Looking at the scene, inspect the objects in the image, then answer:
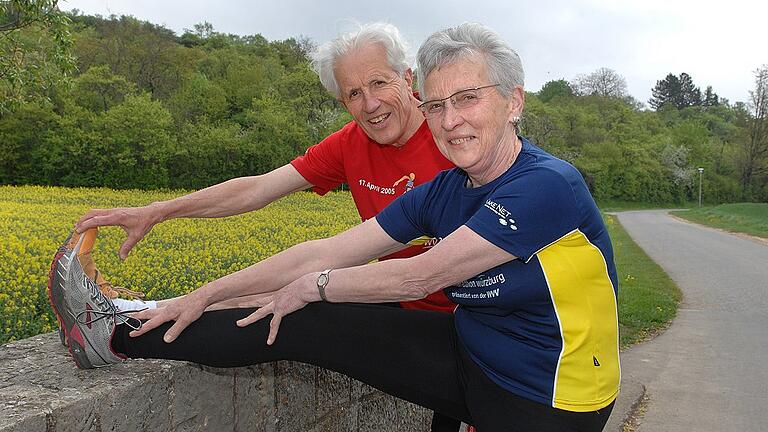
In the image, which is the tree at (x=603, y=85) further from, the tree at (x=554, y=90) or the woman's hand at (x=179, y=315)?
the woman's hand at (x=179, y=315)

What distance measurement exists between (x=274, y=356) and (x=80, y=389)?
1.93 feet

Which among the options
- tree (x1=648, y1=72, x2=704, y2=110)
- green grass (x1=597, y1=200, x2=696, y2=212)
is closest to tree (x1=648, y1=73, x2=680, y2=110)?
tree (x1=648, y1=72, x2=704, y2=110)

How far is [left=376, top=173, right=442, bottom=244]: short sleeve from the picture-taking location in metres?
2.23

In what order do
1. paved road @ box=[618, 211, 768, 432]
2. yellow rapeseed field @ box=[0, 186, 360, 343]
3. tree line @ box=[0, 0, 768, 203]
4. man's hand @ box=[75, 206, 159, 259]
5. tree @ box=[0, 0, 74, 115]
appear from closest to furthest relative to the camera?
→ 1. man's hand @ box=[75, 206, 159, 259]
2. yellow rapeseed field @ box=[0, 186, 360, 343]
3. paved road @ box=[618, 211, 768, 432]
4. tree @ box=[0, 0, 74, 115]
5. tree line @ box=[0, 0, 768, 203]

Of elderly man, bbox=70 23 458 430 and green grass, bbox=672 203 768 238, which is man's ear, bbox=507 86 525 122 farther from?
green grass, bbox=672 203 768 238

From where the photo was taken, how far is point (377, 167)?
9.78ft

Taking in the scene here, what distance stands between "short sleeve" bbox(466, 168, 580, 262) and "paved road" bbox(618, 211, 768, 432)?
12.6 feet

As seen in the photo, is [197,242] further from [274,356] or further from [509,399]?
[509,399]

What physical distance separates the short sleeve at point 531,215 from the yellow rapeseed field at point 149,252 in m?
2.80

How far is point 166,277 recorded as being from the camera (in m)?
4.43

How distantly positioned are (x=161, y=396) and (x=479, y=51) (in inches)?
58.2

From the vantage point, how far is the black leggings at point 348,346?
88.3 inches

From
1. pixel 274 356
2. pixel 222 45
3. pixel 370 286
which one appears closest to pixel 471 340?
pixel 370 286

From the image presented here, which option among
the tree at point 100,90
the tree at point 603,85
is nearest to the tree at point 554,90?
the tree at point 603,85
